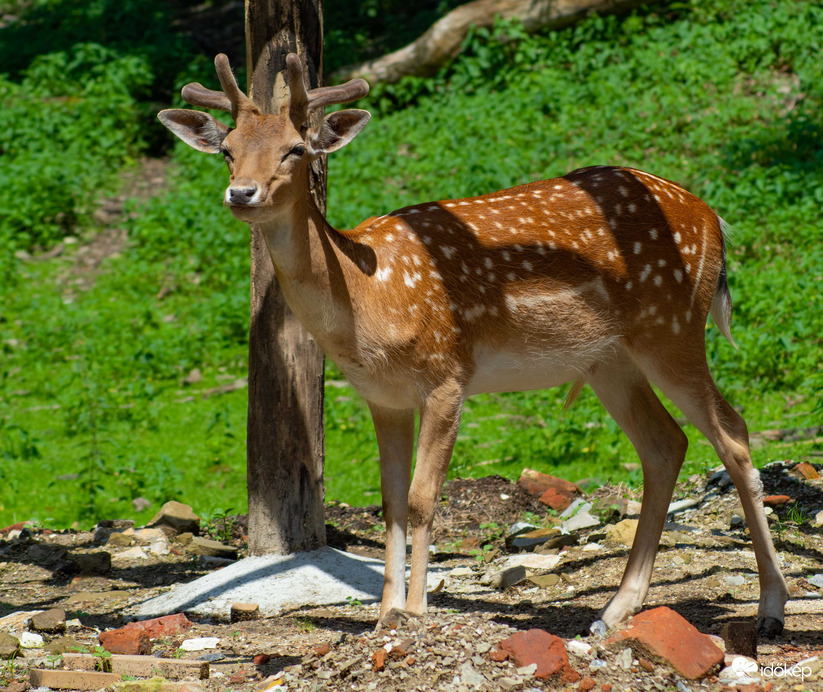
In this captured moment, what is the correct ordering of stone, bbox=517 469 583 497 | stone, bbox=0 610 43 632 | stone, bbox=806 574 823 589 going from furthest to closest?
stone, bbox=517 469 583 497 < stone, bbox=806 574 823 589 < stone, bbox=0 610 43 632

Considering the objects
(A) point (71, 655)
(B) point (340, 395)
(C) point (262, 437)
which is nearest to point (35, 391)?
(B) point (340, 395)

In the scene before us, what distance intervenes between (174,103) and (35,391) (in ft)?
23.3

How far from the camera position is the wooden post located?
246 inches

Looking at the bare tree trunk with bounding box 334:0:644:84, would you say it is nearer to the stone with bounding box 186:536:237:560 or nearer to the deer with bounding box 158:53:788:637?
the deer with bounding box 158:53:788:637

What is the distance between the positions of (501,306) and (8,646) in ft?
9.78

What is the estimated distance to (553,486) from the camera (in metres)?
7.71

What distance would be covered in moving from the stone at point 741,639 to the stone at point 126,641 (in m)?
2.74

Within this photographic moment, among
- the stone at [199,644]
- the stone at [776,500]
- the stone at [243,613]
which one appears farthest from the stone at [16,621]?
the stone at [776,500]

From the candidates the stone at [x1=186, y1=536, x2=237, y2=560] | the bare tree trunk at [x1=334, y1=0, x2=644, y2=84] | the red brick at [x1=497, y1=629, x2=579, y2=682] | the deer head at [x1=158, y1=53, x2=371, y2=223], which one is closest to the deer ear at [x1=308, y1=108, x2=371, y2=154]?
the deer head at [x1=158, y1=53, x2=371, y2=223]

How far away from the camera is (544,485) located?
25.3ft

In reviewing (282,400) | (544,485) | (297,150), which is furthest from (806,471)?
(297,150)

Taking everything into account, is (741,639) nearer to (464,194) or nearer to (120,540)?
(120,540)

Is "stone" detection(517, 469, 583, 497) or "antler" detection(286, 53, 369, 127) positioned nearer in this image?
"antler" detection(286, 53, 369, 127)

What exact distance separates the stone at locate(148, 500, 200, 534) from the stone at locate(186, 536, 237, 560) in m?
0.39
